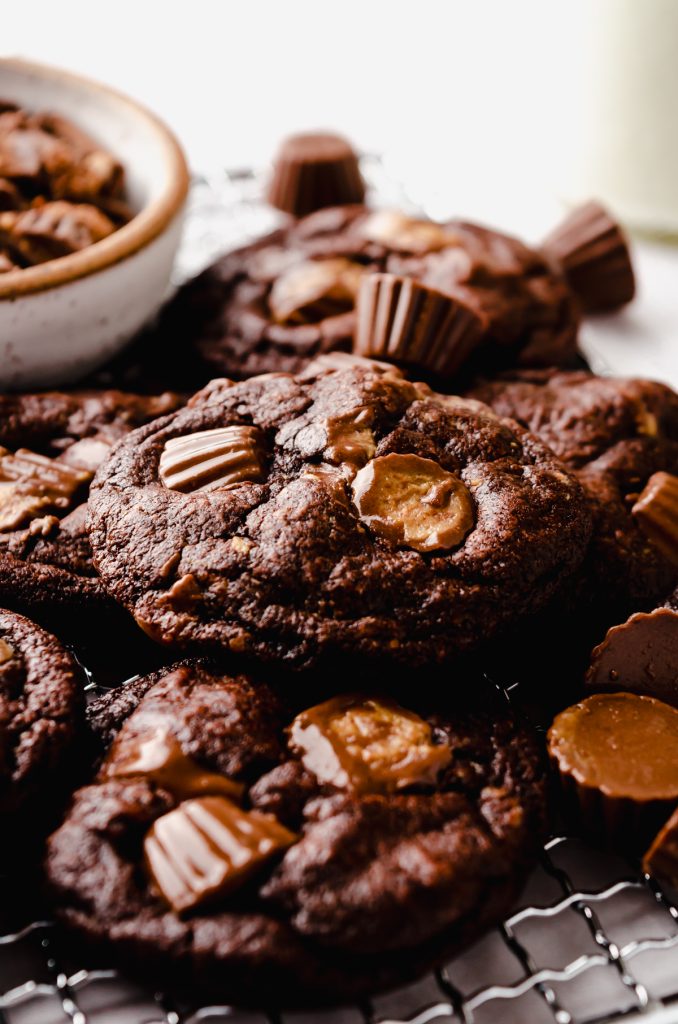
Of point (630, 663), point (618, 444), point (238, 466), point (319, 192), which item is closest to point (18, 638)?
point (238, 466)

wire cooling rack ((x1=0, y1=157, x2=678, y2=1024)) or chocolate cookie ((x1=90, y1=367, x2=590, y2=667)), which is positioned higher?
chocolate cookie ((x1=90, y1=367, x2=590, y2=667))

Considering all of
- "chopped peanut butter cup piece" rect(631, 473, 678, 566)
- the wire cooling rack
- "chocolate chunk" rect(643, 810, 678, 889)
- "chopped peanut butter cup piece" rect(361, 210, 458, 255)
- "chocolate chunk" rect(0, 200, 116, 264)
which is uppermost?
"chopped peanut butter cup piece" rect(361, 210, 458, 255)

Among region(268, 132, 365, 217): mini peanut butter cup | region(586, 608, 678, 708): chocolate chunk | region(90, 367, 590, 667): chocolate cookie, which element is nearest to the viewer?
region(90, 367, 590, 667): chocolate cookie

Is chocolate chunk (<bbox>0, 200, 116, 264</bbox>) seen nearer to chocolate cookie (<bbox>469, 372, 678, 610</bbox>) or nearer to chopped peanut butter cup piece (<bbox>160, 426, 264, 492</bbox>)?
chopped peanut butter cup piece (<bbox>160, 426, 264, 492</bbox>)

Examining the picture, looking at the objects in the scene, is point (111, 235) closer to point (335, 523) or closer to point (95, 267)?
point (95, 267)

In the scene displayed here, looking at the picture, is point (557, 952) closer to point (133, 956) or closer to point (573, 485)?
point (133, 956)

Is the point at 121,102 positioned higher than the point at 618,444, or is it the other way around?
the point at 121,102

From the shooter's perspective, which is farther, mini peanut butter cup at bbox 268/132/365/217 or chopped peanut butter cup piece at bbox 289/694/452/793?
mini peanut butter cup at bbox 268/132/365/217

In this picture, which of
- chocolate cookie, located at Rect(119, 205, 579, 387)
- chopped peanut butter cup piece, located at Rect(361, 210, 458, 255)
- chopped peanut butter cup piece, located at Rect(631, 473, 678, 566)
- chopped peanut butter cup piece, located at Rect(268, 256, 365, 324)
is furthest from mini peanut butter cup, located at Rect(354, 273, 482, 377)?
chopped peanut butter cup piece, located at Rect(631, 473, 678, 566)
